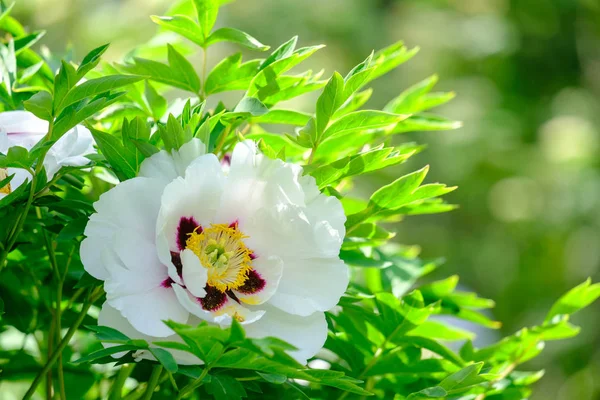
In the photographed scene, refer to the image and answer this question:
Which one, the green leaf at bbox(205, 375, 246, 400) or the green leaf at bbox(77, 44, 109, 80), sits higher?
the green leaf at bbox(77, 44, 109, 80)

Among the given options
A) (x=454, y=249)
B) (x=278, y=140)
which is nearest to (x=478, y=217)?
(x=454, y=249)

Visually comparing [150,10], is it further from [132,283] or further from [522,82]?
[132,283]

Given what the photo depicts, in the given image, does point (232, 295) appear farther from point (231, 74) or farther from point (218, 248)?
point (231, 74)

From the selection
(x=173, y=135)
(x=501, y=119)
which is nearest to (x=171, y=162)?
(x=173, y=135)

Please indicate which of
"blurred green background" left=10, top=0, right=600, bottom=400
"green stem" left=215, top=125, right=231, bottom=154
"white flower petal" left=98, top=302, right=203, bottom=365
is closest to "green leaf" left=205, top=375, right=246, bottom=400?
"white flower petal" left=98, top=302, right=203, bottom=365

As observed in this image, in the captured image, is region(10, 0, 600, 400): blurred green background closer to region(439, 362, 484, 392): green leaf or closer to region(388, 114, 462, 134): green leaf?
region(388, 114, 462, 134): green leaf
